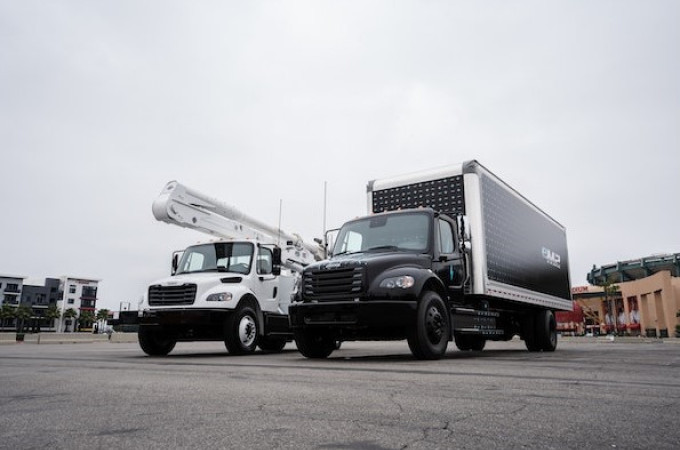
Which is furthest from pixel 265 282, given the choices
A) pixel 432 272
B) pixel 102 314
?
pixel 102 314

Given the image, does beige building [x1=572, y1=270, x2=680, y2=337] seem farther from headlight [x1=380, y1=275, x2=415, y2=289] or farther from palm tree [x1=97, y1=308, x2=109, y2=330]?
palm tree [x1=97, y1=308, x2=109, y2=330]

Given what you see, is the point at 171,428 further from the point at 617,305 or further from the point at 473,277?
the point at 617,305

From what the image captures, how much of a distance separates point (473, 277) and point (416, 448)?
7542mm

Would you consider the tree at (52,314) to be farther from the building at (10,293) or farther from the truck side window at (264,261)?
the truck side window at (264,261)

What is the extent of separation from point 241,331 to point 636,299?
64.0m

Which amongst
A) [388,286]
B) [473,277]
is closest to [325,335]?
[388,286]

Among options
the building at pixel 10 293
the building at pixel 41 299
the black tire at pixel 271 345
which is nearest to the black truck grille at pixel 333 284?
the black tire at pixel 271 345

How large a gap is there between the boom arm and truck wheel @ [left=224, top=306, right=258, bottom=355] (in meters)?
2.81

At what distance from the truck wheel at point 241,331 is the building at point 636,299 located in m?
47.7

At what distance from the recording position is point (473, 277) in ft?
31.4

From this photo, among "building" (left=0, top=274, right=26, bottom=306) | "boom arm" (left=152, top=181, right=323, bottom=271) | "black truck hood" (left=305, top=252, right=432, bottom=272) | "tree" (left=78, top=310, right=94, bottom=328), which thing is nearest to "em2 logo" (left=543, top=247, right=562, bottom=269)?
"black truck hood" (left=305, top=252, right=432, bottom=272)

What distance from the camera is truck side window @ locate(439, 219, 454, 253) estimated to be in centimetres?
898

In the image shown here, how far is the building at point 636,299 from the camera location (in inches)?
1984

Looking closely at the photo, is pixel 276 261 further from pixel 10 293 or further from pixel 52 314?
pixel 52 314
